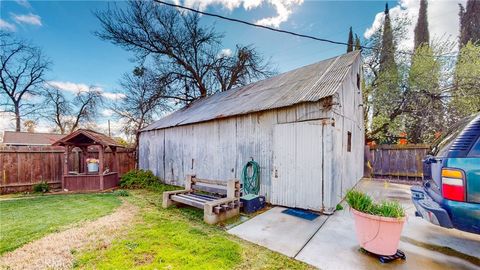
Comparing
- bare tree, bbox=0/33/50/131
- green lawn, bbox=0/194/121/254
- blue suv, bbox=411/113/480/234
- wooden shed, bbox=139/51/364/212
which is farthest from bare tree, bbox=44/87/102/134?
blue suv, bbox=411/113/480/234

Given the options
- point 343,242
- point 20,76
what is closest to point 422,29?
point 343,242

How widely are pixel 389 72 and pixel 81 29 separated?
16806mm

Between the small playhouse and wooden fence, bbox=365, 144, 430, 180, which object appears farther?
wooden fence, bbox=365, 144, 430, 180

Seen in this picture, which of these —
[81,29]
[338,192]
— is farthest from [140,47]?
[338,192]

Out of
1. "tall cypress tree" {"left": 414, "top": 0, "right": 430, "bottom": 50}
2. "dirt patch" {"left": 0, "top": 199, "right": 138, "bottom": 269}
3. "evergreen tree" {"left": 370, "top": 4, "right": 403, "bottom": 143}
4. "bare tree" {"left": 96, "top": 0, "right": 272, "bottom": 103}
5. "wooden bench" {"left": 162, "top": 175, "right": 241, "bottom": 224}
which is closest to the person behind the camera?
"dirt patch" {"left": 0, "top": 199, "right": 138, "bottom": 269}

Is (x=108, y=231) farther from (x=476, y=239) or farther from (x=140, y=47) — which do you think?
(x=140, y=47)

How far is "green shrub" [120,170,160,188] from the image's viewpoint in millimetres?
9336

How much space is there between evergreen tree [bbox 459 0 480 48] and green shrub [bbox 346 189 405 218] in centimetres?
2282

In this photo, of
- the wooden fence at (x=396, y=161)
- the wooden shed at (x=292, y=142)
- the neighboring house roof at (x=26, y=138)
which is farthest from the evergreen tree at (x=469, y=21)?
the neighboring house roof at (x=26, y=138)

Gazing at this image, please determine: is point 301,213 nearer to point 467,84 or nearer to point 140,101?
point 467,84

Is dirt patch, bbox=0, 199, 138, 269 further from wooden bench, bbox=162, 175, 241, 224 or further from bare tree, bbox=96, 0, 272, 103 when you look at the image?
bare tree, bbox=96, 0, 272, 103

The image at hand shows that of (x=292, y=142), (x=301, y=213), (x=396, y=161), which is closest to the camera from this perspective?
(x=301, y=213)

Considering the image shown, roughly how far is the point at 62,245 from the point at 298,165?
4767 mm

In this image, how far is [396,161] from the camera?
11.0 meters
